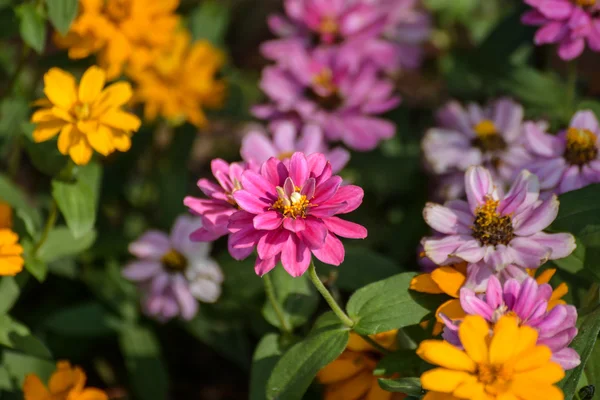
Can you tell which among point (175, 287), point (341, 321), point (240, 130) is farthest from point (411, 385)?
point (240, 130)

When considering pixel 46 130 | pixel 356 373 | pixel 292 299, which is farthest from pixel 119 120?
pixel 356 373

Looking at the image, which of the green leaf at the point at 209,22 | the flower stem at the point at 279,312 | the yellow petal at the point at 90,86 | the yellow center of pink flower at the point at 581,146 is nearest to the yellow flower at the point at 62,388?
the flower stem at the point at 279,312

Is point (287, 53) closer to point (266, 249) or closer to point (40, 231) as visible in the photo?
point (40, 231)

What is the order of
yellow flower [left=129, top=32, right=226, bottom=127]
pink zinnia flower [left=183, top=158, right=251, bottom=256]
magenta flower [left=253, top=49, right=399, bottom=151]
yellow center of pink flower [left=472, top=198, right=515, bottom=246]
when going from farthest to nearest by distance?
yellow flower [left=129, top=32, right=226, bottom=127] < magenta flower [left=253, top=49, right=399, bottom=151] < yellow center of pink flower [left=472, top=198, right=515, bottom=246] < pink zinnia flower [left=183, top=158, right=251, bottom=256]

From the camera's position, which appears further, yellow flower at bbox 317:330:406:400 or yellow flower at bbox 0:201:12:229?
yellow flower at bbox 0:201:12:229

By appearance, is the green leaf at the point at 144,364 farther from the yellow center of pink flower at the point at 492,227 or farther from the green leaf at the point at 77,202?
the yellow center of pink flower at the point at 492,227

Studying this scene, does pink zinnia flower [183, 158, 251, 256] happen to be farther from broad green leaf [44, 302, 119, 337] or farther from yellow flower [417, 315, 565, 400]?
broad green leaf [44, 302, 119, 337]

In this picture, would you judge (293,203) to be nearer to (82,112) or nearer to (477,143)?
(82,112)

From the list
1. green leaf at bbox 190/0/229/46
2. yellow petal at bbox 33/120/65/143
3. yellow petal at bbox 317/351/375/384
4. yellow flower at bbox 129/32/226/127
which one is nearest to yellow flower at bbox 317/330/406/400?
yellow petal at bbox 317/351/375/384
